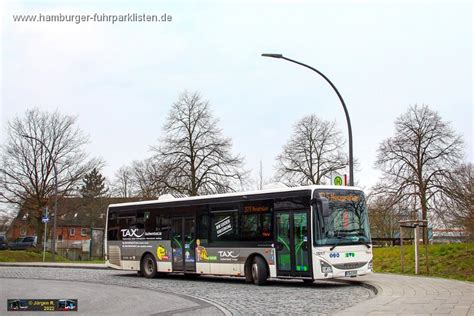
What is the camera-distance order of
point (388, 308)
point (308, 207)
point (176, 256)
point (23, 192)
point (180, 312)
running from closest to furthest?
point (388, 308)
point (180, 312)
point (308, 207)
point (176, 256)
point (23, 192)

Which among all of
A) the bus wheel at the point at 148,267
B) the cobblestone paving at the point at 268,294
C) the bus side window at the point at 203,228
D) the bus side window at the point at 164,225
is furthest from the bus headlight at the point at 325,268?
the bus wheel at the point at 148,267

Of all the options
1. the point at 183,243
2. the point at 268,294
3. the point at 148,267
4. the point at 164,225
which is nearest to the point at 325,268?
the point at 268,294

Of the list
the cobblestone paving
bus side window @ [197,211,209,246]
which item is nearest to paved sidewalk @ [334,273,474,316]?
the cobblestone paving

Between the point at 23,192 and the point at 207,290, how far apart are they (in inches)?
1348

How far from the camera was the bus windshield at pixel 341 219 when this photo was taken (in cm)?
1691

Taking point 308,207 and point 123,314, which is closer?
point 123,314

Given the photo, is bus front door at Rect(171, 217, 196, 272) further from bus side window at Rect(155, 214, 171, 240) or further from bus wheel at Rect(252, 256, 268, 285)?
bus wheel at Rect(252, 256, 268, 285)

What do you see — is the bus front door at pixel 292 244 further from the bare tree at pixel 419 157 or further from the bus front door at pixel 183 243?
the bare tree at pixel 419 157

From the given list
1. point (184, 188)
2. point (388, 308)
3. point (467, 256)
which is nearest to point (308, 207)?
point (388, 308)

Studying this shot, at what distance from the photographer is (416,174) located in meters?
42.7

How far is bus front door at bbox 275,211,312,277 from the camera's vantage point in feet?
55.9

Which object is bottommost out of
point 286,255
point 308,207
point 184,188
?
point 286,255

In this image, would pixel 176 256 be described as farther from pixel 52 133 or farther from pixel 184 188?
pixel 52 133

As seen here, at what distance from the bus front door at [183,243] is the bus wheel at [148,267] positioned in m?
1.33
